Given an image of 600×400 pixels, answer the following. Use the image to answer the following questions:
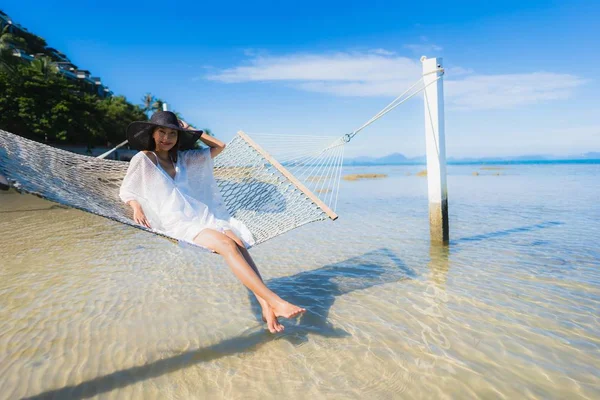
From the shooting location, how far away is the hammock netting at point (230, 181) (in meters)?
1.89

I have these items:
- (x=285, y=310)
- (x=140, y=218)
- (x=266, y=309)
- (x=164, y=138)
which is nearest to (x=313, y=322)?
(x=266, y=309)

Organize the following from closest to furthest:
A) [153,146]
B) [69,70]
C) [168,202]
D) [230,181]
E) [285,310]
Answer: [285,310] → [168,202] → [153,146] → [230,181] → [69,70]

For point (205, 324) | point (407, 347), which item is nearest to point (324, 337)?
point (407, 347)

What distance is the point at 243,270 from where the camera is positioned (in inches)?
78.5

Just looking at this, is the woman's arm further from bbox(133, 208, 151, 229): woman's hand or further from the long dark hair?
bbox(133, 208, 151, 229): woman's hand

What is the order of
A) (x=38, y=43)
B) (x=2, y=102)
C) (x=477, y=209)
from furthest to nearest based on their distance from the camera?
(x=38, y=43), (x=2, y=102), (x=477, y=209)

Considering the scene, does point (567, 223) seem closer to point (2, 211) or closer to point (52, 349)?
point (52, 349)

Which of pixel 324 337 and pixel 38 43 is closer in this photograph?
pixel 324 337

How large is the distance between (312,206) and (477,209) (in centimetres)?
600

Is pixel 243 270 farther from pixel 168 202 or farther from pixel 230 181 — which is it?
pixel 230 181

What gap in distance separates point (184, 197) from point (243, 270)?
2.25ft

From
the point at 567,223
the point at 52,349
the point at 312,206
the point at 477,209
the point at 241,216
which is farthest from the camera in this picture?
the point at 477,209

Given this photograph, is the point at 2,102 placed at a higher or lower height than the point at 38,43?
lower

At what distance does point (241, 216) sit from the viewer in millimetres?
3002
